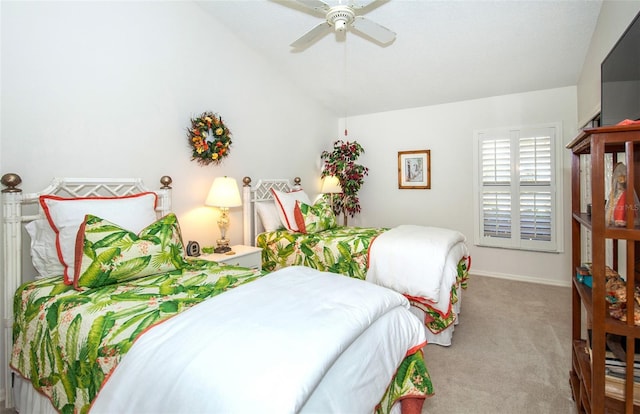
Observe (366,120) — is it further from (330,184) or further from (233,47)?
(233,47)

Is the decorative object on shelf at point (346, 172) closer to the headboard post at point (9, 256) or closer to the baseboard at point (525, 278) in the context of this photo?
the baseboard at point (525, 278)

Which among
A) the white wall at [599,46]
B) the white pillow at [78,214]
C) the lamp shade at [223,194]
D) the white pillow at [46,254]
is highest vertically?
the white wall at [599,46]

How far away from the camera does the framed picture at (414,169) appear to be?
478 cm

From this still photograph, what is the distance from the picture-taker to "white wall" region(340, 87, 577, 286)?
398 centimetres

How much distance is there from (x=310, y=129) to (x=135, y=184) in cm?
279

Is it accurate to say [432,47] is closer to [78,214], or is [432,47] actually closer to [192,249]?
[192,249]

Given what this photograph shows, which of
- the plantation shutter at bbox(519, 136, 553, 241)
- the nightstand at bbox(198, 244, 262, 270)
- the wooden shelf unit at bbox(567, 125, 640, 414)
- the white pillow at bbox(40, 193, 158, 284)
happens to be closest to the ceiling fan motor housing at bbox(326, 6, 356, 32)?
the wooden shelf unit at bbox(567, 125, 640, 414)

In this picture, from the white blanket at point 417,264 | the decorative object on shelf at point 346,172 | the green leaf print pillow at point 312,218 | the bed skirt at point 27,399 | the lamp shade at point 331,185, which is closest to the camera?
the bed skirt at point 27,399

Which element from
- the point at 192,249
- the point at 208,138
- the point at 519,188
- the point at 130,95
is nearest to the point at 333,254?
the point at 192,249

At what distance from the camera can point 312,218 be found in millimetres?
3537

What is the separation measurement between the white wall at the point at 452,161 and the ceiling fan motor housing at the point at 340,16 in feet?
9.49

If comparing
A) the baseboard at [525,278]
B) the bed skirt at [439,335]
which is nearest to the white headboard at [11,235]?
the bed skirt at [439,335]

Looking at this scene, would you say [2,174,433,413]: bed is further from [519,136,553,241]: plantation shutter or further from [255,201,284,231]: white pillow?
[519,136,553,241]: plantation shutter

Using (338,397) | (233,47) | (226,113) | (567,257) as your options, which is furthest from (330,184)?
(338,397)
